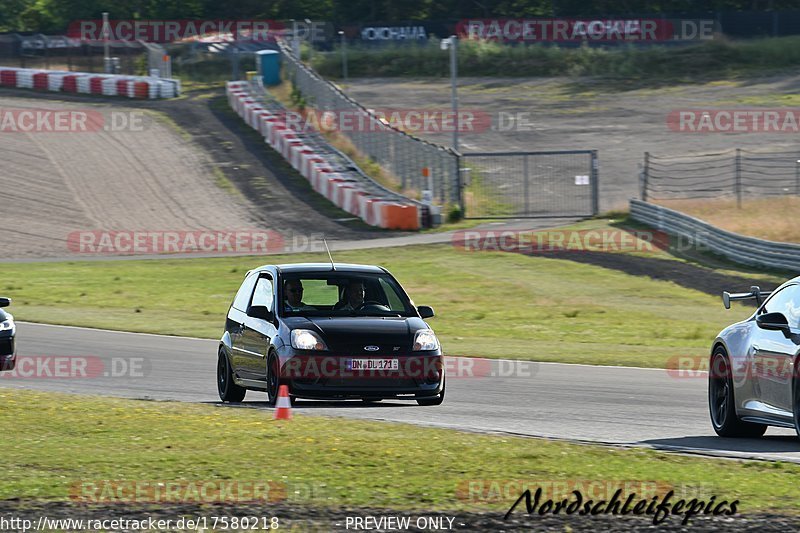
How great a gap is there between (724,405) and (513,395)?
10.9ft

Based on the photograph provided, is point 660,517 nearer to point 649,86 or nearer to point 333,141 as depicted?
point 333,141

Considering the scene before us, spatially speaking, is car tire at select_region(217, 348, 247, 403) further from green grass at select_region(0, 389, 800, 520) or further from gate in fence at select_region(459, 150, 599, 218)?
gate in fence at select_region(459, 150, 599, 218)

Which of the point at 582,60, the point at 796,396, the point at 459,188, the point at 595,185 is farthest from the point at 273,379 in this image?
the point at 582,60

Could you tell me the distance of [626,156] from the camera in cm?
5122

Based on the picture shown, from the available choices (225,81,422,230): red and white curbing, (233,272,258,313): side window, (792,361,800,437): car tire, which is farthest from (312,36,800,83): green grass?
(792,361,800,437): car tire

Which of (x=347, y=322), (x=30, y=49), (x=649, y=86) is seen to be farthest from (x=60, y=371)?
(x=30, y=49)

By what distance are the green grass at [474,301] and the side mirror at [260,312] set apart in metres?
6.42

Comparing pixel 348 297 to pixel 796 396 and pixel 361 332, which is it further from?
pixel 796 396

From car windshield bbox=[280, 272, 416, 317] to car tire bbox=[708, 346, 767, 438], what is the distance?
322cm

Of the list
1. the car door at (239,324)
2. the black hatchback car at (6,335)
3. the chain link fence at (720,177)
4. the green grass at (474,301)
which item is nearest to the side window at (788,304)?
the car door at (239,324)

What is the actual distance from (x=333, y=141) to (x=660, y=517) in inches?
1648

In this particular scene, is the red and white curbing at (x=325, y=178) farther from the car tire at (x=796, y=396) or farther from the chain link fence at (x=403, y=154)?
the car tire at (x=796, y=396)

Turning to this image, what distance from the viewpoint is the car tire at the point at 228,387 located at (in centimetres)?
1377

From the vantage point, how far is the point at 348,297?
13.4 meters
